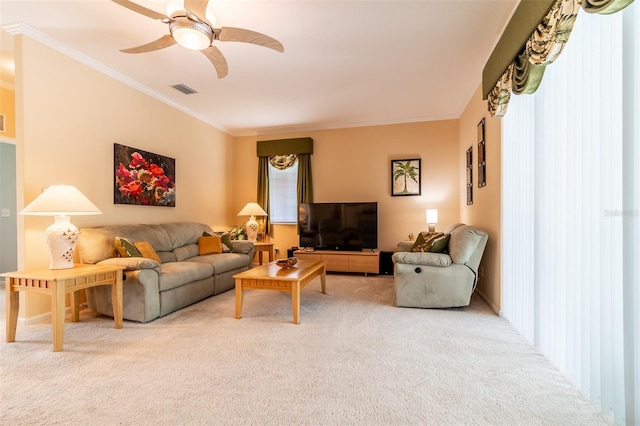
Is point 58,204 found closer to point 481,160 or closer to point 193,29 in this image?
point 193,29

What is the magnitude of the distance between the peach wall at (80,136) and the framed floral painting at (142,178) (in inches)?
3.4

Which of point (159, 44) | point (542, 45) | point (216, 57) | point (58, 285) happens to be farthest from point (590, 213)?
point (58, 285)

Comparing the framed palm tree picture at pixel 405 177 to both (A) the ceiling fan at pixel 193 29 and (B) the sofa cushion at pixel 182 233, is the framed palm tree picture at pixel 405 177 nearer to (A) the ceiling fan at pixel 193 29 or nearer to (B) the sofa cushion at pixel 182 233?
(B) the sofa cushion at pixel 182 233

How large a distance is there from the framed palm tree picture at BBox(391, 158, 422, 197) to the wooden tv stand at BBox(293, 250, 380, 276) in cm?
124

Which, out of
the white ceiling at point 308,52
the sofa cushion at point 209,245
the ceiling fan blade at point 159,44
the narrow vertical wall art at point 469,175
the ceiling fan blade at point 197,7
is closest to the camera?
the ceiling fan blade at point 197,7

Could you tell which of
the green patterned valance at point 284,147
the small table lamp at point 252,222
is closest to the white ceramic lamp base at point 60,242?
the small table lamp at point 252,222

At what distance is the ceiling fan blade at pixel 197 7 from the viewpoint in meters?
2.12

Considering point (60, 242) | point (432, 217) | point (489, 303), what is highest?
point (432, 217)

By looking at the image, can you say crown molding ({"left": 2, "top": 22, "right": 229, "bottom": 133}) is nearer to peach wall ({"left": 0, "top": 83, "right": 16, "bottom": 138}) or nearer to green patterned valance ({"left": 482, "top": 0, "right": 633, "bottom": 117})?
peach wall ({"left": 0, "top": 83, "right": 16, "bottom": 138})

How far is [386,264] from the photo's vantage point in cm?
546

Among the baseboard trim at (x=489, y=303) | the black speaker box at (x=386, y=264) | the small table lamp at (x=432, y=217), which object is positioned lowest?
the baseboard trim at (x=489, y=303)

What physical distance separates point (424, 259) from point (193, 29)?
2.95 m

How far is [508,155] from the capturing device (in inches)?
119

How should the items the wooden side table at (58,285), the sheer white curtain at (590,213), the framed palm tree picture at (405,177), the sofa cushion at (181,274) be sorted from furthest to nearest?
the framed palm tree picture at (405,177)
the sofa cushion at (181,274)
the wooden side table at (58,285)
the sheer white curtain at (590,213)
